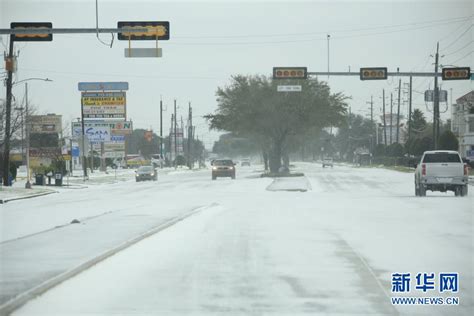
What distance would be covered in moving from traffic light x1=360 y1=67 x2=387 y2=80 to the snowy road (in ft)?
48.8

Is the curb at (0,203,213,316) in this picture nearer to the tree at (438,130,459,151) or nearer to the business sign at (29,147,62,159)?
the tree at (438,130,459,151)

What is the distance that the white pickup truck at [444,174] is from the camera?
35.5m

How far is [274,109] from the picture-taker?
75.2 meters

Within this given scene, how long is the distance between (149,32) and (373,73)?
1808 centimetres

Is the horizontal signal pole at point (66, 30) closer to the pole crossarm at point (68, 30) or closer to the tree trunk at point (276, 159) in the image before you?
the pole crossarm at point (68, 30)

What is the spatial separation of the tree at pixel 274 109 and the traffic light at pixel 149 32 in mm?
49329

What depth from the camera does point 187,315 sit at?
30.1 ft

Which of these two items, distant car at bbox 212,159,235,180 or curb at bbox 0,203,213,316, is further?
distant car at bbox 212,159,235,180

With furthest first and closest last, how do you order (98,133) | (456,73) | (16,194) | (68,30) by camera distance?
(98,133) → (16,194) → (456,73) → (68,30)

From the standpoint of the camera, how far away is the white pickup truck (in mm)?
35500

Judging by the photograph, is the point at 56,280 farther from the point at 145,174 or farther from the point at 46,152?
the point at 46,152

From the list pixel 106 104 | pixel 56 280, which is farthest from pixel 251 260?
pixel 106 104

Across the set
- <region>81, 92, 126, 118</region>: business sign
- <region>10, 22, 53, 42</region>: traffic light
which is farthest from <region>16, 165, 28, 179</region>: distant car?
<region>10, 22, 53, 42</region>: traffic light

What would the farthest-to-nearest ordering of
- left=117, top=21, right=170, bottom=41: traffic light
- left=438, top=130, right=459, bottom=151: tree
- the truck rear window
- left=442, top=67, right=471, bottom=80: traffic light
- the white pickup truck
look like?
left=438, top=130, right=459, bottom=151: tree
left=442, top=67, right=471, bottom=80: traffic light
the truck rear window
the white pickup truck
left=117, top=21, right=170, bottom=41: traffic light
